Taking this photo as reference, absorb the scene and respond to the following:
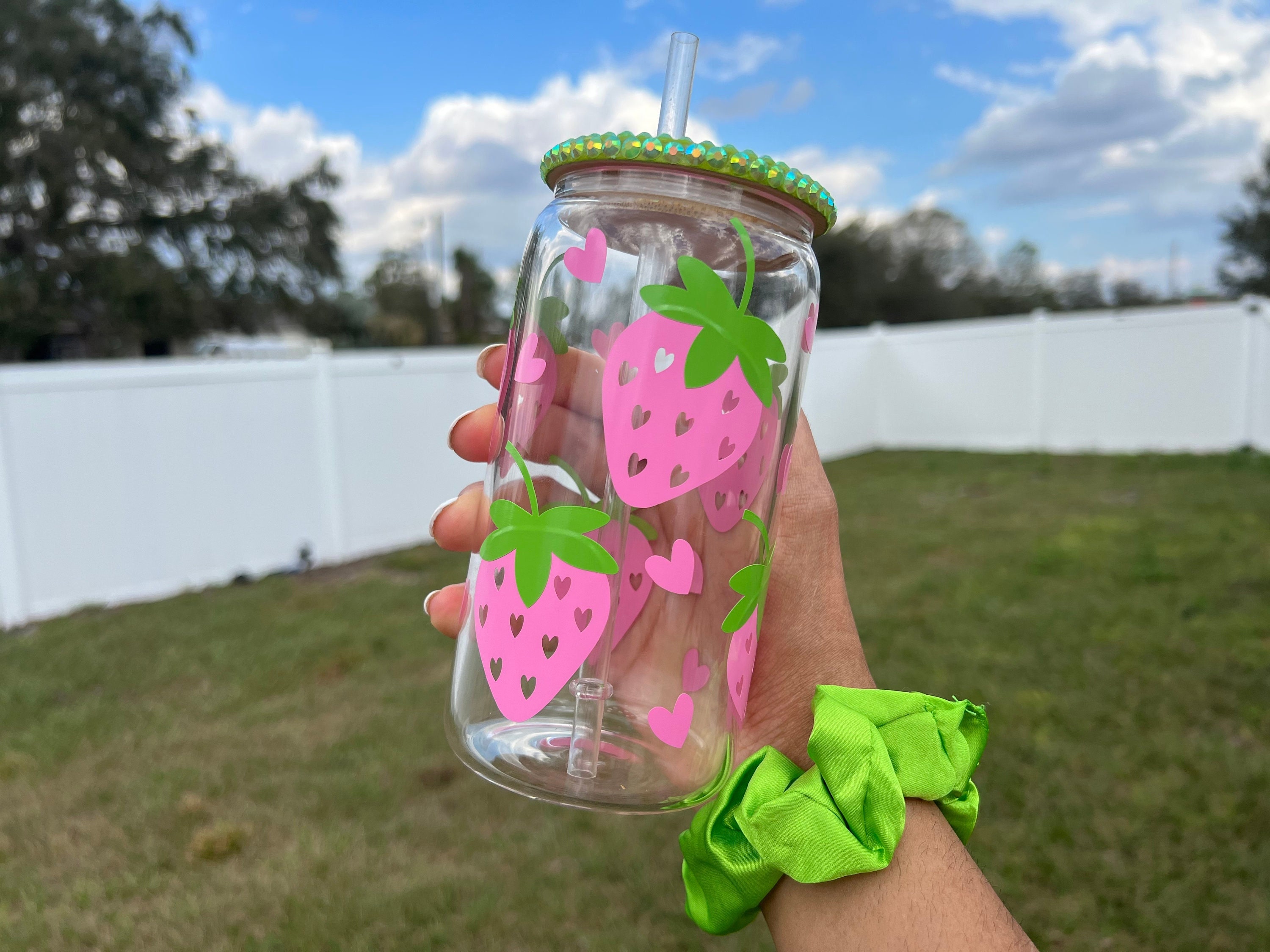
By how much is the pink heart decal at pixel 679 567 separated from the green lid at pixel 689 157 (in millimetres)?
389

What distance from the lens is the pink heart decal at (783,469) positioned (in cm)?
104

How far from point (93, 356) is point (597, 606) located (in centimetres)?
2193

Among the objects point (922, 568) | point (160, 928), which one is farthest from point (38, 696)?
point (922, 568)

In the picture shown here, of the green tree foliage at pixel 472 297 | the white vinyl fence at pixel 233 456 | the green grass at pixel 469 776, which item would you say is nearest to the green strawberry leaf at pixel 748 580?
the green grass at pixel 469 776

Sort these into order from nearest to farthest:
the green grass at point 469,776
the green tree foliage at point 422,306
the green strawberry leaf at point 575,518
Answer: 1. the green strawberry leaf at point 575,518
2. the green grass at point 469,776
3. the green tree foliage at point 422,306

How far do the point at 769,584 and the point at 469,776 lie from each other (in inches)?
86.7

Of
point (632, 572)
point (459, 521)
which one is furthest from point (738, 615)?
point (459, 521)

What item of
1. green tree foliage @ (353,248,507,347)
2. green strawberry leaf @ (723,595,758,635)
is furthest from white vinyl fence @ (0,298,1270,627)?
green tree foliage @ (353,248,507,347)

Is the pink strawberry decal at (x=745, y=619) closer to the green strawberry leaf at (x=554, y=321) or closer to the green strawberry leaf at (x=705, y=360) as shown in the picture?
the green strawberry leaf at (x=705, y=360)

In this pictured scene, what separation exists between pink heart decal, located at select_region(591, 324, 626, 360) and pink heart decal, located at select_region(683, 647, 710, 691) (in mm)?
352

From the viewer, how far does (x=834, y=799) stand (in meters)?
1.00

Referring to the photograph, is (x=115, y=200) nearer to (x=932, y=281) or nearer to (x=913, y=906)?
(x=913, y=906)

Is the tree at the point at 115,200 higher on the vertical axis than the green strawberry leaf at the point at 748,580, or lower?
higher

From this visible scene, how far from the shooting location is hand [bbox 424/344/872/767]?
38.8 inches
